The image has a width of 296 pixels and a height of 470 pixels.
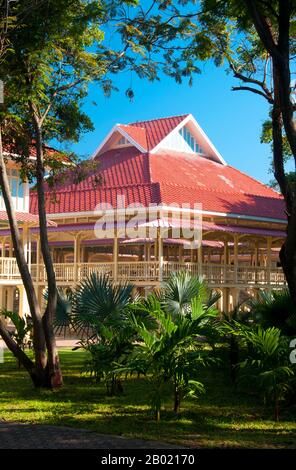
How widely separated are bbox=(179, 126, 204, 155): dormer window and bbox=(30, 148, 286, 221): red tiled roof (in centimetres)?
95

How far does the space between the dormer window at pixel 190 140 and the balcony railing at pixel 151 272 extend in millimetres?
7161

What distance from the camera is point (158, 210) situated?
24.9 m

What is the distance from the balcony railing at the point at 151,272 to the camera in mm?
25594

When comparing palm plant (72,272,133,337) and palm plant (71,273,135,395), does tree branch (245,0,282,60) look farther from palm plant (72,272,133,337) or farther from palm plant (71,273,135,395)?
palm plant (72,272,133,337)

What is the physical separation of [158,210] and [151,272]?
2354 millimetres

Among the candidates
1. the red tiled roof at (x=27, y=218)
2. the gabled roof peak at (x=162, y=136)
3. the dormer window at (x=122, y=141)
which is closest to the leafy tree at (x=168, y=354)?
the red tiled roof at (x=27, y=218)

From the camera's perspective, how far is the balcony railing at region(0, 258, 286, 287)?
25.6m

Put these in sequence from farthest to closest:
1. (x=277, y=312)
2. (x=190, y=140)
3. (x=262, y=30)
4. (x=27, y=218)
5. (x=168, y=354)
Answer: (x=190, y=140) < (x=27, y=218) < (x=277, y=312) < (x=262, y=30) < (x=168, y=354)

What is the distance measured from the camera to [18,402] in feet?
36.6

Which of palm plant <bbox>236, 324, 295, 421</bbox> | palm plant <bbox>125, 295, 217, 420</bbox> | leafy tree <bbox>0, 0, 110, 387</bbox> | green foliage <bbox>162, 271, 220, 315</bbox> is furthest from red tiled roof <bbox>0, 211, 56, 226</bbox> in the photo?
palm plant <bbox>236, 324, 295, 421</bbox>

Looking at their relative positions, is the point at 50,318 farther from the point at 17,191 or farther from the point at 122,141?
the point at 122,141

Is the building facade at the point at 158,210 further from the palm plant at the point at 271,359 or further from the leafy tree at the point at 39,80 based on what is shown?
the palm plant at the point at 271,359

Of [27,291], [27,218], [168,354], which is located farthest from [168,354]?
[27,218]
